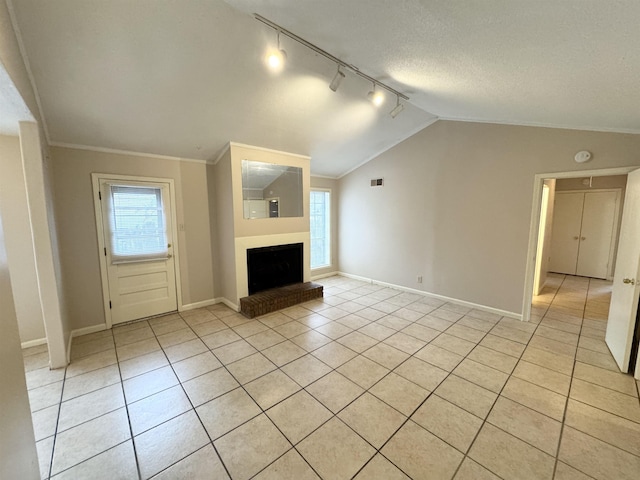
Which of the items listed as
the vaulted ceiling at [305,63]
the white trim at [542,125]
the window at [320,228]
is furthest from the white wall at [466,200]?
the window at [320,228]

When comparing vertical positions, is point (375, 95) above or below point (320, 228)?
above

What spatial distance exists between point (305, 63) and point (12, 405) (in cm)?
306

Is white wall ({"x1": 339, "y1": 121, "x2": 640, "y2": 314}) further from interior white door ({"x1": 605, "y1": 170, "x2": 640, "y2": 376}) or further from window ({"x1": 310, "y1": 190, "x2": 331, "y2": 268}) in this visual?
window ({"x1": 310, "y1": 190, "x2": 331, "y2": 268})

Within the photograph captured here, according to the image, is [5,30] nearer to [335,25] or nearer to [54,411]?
[335,25]

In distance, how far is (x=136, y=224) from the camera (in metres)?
3.56

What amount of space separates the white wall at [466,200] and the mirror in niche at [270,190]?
162 cm

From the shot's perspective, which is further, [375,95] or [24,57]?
[375,95]

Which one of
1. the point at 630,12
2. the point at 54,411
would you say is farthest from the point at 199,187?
the point at 630,12

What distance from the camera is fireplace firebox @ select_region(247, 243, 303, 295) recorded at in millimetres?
4129

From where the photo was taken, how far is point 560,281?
5.51 m

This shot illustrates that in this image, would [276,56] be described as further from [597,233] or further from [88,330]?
[597,233]

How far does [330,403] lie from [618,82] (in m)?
3.16

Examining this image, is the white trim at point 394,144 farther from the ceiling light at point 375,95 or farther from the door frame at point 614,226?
the door frame at point 614,226

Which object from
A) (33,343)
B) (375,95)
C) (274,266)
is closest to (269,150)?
(375,95)
